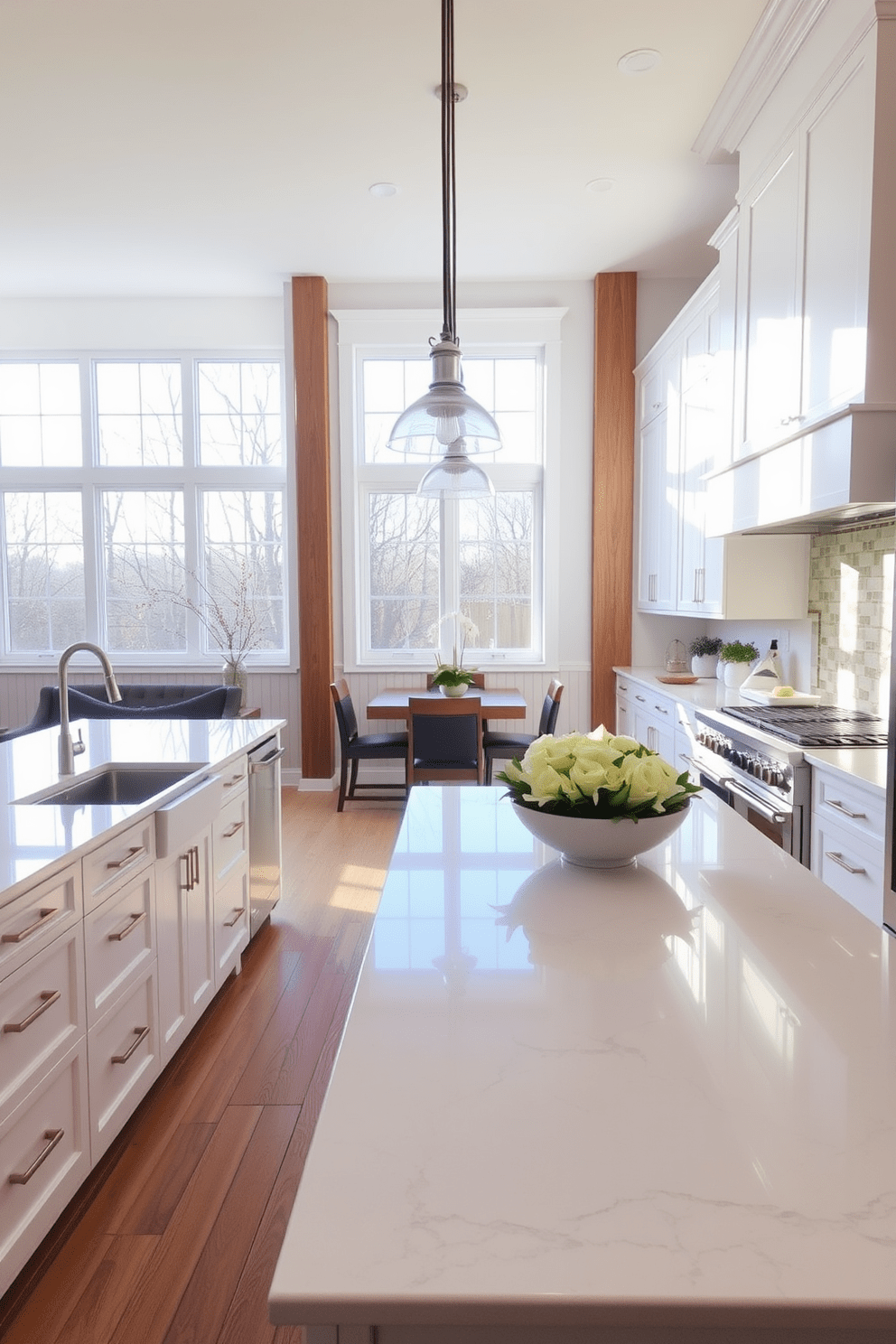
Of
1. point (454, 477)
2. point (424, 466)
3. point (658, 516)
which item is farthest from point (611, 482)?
point (454, 477)

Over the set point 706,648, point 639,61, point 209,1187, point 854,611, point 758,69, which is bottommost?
point 209,1187

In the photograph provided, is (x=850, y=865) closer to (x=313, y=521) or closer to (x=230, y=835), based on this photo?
(x=230, y=835)

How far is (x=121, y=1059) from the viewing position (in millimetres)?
2053

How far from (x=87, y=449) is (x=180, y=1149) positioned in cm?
542

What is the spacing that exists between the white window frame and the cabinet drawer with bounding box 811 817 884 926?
11.6 ft

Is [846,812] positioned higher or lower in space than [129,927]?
Result: higher

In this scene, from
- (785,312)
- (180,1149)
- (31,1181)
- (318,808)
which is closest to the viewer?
(31,1181)

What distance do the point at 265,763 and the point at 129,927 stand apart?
139 cm

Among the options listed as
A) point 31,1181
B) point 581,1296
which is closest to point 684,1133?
point 581,1296

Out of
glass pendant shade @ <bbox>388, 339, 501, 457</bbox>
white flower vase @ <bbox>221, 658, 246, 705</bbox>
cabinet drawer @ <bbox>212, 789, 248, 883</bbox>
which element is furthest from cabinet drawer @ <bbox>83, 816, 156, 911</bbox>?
white flower vase @ <bbox>221, 658, 246, 705</bbox>

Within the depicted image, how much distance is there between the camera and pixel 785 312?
2848mm

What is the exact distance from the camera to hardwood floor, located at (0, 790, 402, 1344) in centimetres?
162

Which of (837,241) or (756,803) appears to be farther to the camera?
(756,803)

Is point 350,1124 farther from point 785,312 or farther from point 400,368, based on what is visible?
point 400,368
